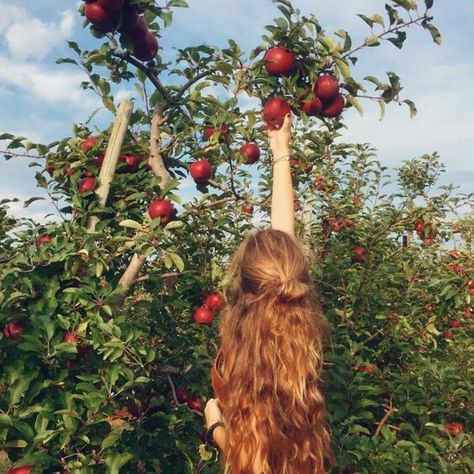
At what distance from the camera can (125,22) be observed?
7.87 ft

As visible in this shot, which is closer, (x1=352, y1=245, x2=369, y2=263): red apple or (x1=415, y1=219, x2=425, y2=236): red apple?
(x1=352, y1=245, x2=369, y2=263): red apple

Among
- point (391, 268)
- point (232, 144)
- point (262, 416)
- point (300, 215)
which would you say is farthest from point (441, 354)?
point (262, 416)

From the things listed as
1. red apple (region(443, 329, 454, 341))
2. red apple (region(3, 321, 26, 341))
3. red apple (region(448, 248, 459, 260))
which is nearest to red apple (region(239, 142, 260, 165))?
red apple (region(3, 321, 26, 341))

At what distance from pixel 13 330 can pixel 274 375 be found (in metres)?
1.21

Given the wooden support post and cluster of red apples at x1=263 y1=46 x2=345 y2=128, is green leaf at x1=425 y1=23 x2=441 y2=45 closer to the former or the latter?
cluster of red apples at x1=263 y1=46 x2=345 y2=128

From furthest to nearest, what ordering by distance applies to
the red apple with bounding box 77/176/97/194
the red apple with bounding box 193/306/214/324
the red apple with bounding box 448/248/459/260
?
the red apple with bounding box 448/248/459/260, the red apple with bounding box 193/306/214/324, the red apple with bounding box 77/176/97/194

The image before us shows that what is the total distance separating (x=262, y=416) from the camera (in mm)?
1606

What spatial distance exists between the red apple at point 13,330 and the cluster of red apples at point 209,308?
35.5 inches

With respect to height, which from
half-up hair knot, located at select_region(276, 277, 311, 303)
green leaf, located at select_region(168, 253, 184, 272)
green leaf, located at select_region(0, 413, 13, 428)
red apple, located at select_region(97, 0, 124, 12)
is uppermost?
red apple, located at select_region(97, 0, 124, 12)

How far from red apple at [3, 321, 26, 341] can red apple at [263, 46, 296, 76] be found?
1.47m

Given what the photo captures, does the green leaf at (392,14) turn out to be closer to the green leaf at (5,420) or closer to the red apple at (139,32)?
the red apple at (139,32)

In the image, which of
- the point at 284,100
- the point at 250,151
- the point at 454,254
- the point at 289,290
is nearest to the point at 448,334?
the point at 454,254

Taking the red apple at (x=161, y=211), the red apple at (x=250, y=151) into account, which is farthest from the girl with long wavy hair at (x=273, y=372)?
the red apple at (x=250, y=151)

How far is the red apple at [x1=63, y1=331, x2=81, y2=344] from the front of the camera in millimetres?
2229
